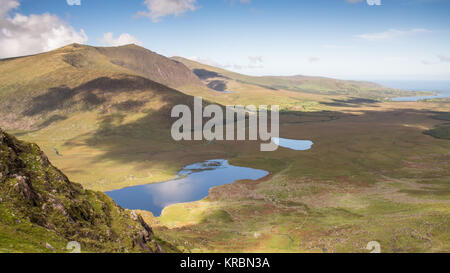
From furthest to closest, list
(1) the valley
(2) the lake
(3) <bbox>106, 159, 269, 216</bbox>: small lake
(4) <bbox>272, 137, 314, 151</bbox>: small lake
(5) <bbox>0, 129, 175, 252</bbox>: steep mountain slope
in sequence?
(4) <bbox>272, 137, 314, 151</bbox>: small lake → (2) the lake → (3) <bbox>106, 159, 269, 216</bbox>: small lake → (1) the valley → (5) <bbox>0, 129, 175, 252</bbox>: steep mountain slope

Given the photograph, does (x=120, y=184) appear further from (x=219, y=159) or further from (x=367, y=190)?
(x=367, y=190)

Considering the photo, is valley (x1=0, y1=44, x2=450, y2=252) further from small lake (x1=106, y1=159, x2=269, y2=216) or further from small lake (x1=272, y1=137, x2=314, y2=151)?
small lake (x1=272, y1=137, x2=314, y2=151)

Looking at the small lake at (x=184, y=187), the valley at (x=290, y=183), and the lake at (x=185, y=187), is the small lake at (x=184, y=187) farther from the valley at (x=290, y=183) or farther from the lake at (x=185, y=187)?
the valley at (x=290, y=183)

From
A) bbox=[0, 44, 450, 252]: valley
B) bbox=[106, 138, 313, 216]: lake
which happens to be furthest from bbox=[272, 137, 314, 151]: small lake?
bbox=[106, 138, 313, 216]: lake

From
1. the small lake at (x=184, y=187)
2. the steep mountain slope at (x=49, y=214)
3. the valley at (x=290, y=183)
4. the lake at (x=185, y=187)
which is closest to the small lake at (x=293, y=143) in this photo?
the valley at (x=290, y=183)

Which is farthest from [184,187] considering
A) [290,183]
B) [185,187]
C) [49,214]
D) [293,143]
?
[293,143]
